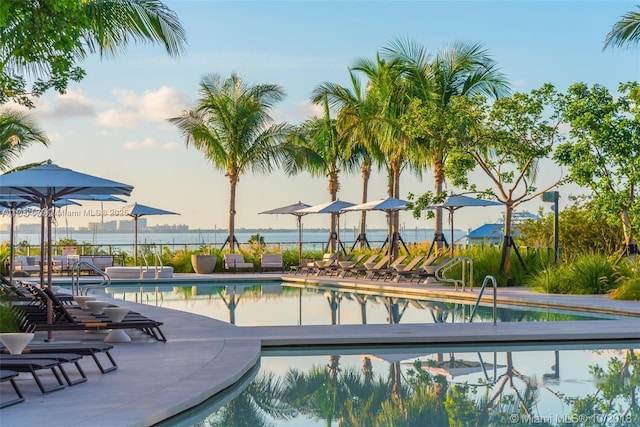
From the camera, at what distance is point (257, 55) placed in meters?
28.5

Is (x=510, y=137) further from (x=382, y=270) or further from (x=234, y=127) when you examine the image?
(x=234, y=127)

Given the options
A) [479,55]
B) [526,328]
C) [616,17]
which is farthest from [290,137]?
[526,328]

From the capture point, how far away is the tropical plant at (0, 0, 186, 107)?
13.0 m

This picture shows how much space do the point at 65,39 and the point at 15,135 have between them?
17708 mm

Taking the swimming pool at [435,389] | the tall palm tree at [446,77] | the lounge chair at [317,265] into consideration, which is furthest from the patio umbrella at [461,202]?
the swimming pool at [435,389]

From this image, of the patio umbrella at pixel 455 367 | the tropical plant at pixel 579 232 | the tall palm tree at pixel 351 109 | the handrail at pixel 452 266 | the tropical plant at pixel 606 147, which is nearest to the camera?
the patio umbrella at pixel 455 367

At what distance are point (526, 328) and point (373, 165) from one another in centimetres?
2441

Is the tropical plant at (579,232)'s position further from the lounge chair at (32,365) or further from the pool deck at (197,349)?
the lounge chair at (32,365)

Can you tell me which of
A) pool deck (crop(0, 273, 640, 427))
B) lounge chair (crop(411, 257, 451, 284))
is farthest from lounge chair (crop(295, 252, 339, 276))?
pool deck (crop(0, 273, 640, 427))

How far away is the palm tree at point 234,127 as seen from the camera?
33.5 m

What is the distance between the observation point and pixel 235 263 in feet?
106

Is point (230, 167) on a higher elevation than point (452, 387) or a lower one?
higher

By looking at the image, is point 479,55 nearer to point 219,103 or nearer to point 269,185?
point 219,103

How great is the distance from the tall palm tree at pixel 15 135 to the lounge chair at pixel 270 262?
25.9 feet
